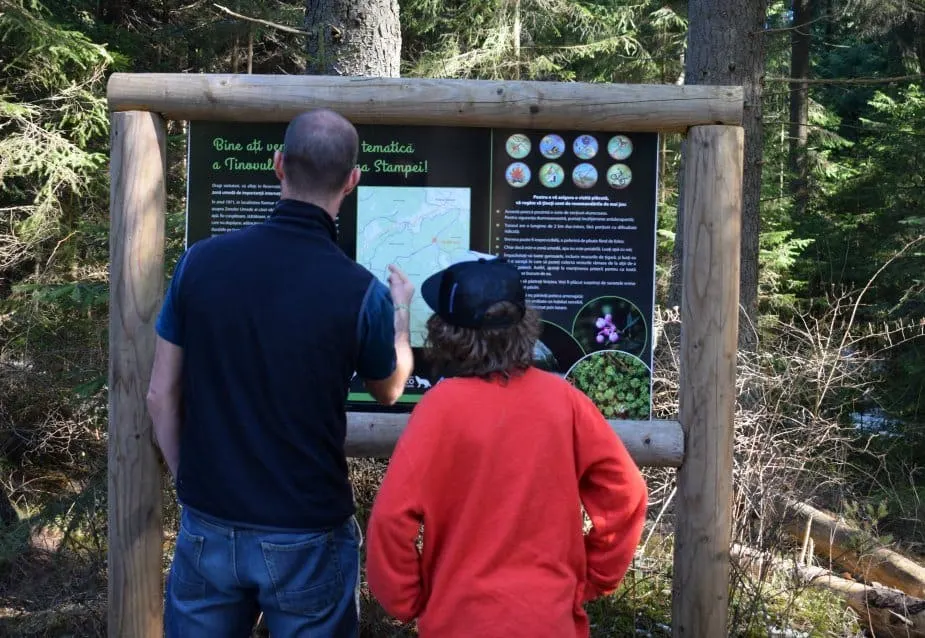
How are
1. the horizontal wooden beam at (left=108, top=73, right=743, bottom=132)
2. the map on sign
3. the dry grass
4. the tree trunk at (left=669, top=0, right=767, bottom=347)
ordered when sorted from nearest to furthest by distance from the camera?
the horizontal wooden beam at (left=108, top=73, right=743, bottom=132) → the map on sign → the dry grass → the tree trunk at (left=669, top=0, right=767, bottom=347)


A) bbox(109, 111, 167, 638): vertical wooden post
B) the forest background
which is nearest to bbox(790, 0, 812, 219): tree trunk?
the forest background

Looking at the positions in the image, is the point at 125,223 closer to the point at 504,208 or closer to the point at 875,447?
the point at 504,208

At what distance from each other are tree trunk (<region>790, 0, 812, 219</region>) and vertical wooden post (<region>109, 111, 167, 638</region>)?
1591cm

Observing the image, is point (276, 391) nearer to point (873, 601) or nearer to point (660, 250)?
point (873, 601)

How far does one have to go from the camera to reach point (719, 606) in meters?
3.60

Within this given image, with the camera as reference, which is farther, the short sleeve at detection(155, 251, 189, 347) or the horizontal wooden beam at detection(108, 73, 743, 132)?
the horizontal wooden beam at detection(108, 73, 743, 132)

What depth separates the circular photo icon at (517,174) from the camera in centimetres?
357

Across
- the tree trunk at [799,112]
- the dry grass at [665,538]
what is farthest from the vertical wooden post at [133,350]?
the tree trunk at [799,112]

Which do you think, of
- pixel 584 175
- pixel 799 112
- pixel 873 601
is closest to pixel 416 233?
pixel 584 175

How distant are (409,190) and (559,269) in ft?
2.30

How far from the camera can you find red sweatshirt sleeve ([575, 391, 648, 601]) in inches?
96.3

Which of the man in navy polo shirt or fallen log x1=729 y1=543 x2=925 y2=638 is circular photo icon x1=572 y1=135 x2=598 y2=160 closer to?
the man in navy polo shirt

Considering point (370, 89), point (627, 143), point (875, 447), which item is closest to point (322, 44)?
point (370, 89)

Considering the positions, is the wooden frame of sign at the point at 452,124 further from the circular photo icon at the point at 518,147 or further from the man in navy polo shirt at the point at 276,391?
the man in navy polo shirt at the point at 276,391
